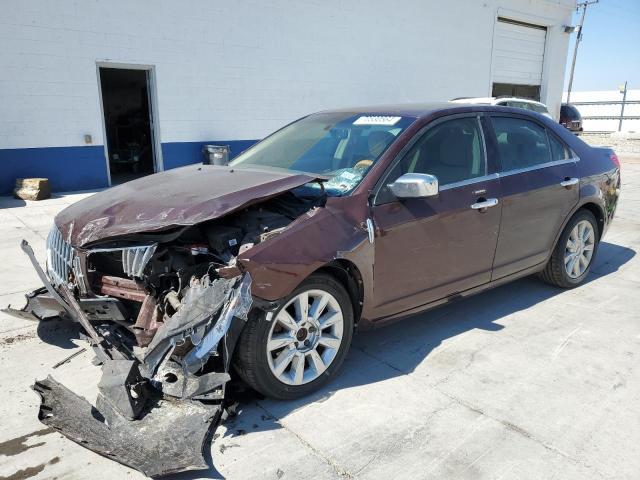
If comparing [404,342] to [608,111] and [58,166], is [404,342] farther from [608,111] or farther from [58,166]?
[608,111]

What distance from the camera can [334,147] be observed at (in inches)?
154

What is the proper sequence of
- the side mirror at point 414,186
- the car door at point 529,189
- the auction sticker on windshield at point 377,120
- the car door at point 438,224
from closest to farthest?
the side mirror at point 414,186 < the car door at point 438,224 < the auction sticker on windshield at point 377,120 < the car door at point 529,189

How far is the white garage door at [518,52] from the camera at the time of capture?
18.7 m

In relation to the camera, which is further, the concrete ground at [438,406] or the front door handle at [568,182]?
the front door handle at [568,182]

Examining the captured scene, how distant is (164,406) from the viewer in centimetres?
287

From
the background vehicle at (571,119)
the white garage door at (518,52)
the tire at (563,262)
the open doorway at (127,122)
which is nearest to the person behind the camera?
the tire at (563,262)

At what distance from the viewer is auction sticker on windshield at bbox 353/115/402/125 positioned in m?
3.86

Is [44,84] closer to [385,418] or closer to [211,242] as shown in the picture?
[211,242]

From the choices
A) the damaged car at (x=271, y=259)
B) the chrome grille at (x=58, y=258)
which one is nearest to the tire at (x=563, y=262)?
the damaged car at (x=271, y=259)

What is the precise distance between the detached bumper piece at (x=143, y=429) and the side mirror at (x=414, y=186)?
172cm

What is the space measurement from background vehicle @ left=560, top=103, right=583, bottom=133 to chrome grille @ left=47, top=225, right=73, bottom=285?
1759cm

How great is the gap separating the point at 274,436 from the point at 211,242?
3.77 ft

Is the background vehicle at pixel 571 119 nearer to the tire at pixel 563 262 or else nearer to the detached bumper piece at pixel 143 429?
the tire at pixel 563 262

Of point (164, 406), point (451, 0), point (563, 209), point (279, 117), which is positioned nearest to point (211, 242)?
point (164, 406)
